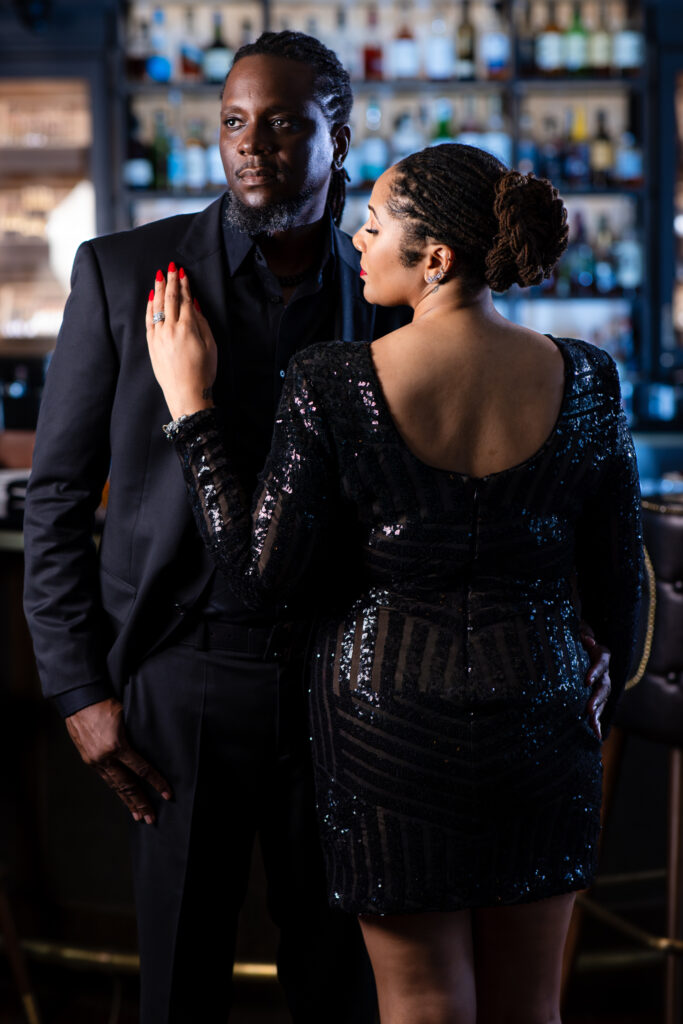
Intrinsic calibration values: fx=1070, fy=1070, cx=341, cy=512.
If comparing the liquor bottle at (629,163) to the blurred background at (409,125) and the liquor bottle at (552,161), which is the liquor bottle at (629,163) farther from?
the liquor bottle at (552,161)

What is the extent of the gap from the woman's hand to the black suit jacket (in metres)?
0.03

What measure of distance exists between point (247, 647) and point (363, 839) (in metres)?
0.32

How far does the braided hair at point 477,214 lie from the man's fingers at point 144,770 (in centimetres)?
73

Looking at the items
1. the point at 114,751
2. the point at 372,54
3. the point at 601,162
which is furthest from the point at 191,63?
the point at 114,751

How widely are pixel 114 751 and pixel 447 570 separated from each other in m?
0.55

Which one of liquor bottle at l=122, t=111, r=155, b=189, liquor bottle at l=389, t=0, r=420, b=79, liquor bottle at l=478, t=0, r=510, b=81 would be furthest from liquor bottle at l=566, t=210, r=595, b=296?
liquor bottle at l=122, t=111, r=155, b=189

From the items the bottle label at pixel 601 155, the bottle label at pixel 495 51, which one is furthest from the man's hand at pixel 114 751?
the bottle label at pixel 601 155

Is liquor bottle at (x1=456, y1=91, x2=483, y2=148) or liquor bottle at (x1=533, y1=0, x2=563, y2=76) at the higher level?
liquor bottle at (x1=533, y1=0, x2=563, y2=76)

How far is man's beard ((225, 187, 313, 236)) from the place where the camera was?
4.59ft

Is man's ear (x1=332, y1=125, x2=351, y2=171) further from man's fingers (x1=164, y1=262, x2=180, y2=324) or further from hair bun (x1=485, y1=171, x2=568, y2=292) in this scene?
hair bun (x1=485, y1=171, x2=568, y2=292)

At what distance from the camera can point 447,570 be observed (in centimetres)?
115

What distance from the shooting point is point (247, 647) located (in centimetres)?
139

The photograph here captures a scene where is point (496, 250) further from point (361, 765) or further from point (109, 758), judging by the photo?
point (109, 758)

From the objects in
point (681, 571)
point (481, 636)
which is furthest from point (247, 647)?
point (681, 571)
